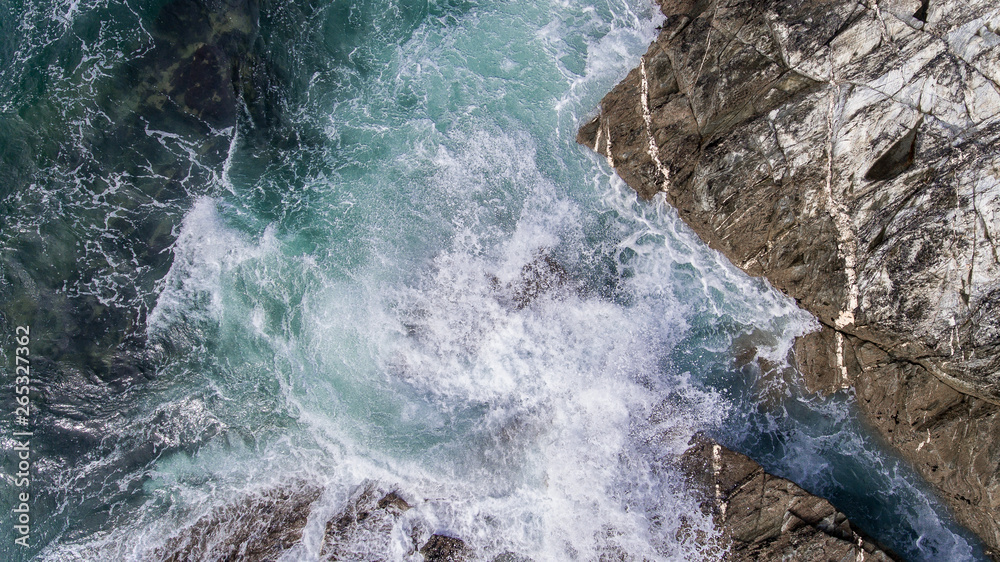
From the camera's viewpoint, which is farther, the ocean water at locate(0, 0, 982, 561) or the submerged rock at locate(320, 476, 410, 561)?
the ocean water at locate(0, 0, 982, 561)

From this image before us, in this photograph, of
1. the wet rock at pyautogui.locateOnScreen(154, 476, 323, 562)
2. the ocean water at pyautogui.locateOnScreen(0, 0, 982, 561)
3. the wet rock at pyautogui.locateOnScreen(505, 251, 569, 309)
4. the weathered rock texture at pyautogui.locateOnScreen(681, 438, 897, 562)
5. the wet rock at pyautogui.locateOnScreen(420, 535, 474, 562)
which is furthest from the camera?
the wet rock at pyautogui.locateOnScreen(505, 251, 569, 309)

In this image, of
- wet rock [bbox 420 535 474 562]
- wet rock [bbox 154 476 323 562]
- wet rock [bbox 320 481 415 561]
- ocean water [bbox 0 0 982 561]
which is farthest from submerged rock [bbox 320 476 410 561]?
wet rock [bbox 420 535 474 562]

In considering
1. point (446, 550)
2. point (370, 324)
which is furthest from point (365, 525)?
point (370, 324)

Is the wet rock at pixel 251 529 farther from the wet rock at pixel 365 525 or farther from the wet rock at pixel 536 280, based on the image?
the wet rock at pixel 536 280

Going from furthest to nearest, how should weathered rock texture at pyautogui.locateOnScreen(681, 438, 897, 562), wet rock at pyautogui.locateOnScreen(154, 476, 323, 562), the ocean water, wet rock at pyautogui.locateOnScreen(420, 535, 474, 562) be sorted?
the ocean water
wet rock at pyautogui.locateOnScreen(420, 535, 474, 562)
wet rock at pyautogui.locateOnScreen(154, 476, 323, 562)
weathered rock texture at pyautogui.locateOnScreen(681, 438, 897, 562)

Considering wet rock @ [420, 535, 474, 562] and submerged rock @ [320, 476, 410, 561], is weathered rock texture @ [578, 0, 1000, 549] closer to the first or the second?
wet rock @ [420, 535, 474, 562]

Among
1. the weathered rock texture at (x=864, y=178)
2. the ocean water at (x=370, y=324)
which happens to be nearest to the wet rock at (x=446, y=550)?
the ocean water at (x=370, y=324)
